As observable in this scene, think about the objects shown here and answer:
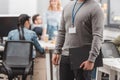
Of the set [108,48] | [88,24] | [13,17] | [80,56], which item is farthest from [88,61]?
[13,17]

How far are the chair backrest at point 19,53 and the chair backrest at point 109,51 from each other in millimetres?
1040

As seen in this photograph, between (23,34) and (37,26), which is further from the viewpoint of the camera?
(37,26)

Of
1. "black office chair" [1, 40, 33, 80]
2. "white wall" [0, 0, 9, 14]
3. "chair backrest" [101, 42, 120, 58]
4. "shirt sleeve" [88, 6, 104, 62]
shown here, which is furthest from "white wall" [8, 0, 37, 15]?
"shirt sleeve" [88, 6, 104, 62]

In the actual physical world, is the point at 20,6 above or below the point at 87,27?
above

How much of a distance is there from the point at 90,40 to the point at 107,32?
3.30 meters

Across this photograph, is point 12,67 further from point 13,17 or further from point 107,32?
point 107,32

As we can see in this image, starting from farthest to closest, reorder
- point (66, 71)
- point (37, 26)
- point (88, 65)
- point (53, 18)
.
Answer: point (37, 26)
point (53, 18)
point (66, 71)
point (88, 65)

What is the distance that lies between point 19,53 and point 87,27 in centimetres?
192

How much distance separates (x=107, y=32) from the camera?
232 inches

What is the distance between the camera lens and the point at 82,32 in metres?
2.63

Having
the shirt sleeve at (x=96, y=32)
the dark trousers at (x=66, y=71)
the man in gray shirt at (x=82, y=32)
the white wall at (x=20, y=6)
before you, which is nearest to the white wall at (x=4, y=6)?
the white wall at (x=20, y=6)

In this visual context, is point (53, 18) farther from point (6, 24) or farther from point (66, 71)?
point (66, 71)

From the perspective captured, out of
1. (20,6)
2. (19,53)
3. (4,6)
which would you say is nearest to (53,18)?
(19,53)

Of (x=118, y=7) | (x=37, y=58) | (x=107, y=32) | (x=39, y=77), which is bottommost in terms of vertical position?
(x=39, y=77)
